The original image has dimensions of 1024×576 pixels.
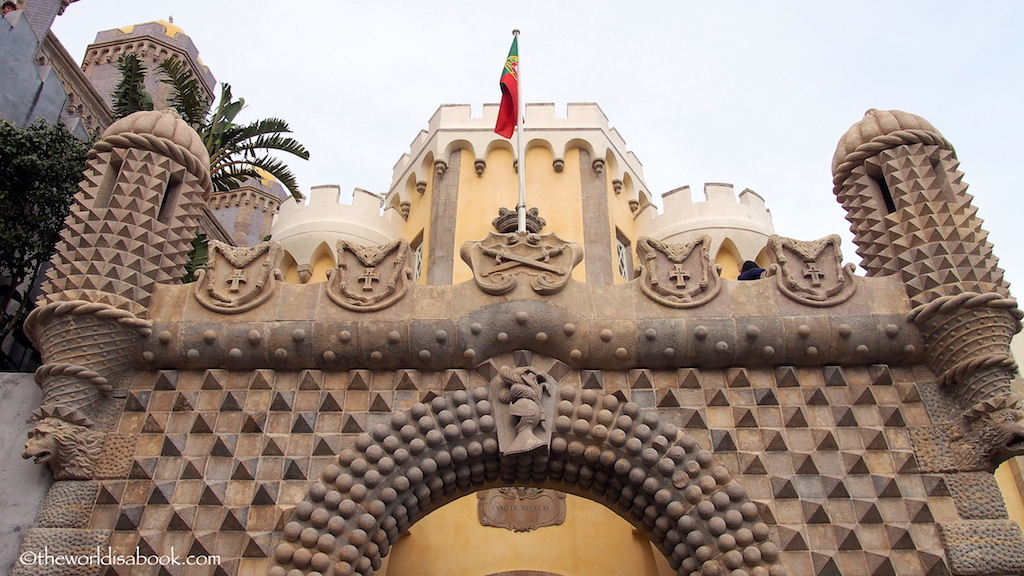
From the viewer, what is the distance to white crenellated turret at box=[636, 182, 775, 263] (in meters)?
16.4

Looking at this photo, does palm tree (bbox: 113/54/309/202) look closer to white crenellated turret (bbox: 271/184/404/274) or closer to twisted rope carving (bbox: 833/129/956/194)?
white crenellated turret (bbox: 271/184/404/274)

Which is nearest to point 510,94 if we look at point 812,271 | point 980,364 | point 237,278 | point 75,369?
point 237,278


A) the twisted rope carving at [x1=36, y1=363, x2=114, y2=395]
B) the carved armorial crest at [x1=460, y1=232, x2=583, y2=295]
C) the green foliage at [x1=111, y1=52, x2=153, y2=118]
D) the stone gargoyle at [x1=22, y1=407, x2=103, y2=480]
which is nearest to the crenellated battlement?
the green foliage at [x1=111, y1=52, x2=153, y2=118]

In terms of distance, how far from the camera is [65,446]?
742 cm

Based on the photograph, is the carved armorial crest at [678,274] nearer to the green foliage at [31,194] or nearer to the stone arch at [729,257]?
the stone arch at [729,257]

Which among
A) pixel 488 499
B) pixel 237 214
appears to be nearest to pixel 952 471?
pixel 488 499

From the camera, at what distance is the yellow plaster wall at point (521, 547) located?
12109mm

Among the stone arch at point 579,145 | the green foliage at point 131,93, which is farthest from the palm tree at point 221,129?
the stone arch at point 579,145

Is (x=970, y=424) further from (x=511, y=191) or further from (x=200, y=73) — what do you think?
(x=200, y=73)

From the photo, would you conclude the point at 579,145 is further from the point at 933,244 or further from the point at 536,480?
the point at 536,480

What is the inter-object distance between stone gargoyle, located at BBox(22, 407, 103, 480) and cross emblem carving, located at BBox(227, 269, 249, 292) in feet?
6.27

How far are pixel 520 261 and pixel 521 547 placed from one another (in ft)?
19.5

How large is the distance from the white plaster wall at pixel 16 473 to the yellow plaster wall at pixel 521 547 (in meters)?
5.70

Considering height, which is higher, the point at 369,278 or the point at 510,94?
the point at 510,94
